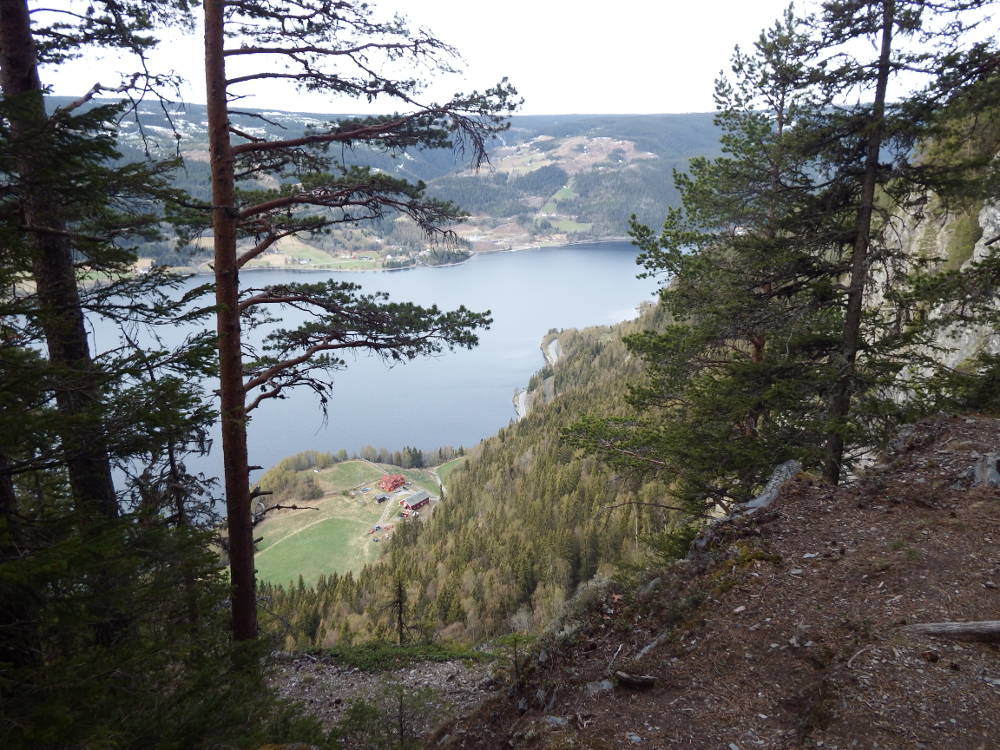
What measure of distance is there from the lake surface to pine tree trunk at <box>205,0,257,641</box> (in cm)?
3228

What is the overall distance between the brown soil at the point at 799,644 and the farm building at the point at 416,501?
50.2m

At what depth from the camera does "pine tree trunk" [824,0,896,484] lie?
6598 mm

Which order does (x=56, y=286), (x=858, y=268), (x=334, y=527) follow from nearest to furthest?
(x=56, y=286), (x=858, y=268), (x=334, y=527)

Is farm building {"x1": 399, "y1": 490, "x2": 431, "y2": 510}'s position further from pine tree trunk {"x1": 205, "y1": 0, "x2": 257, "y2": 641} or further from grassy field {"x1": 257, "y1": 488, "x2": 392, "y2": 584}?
pine tree trunk {"x1": 205, "y1": 0, "x2": 257, "y2": 641}

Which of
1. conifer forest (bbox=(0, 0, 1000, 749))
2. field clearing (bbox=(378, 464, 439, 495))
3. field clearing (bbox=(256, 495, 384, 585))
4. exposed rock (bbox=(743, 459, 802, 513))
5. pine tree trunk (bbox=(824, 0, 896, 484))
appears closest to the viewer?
conifer forest (bbox=(0, 0, 1000, 749))

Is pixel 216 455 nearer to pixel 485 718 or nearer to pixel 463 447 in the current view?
pixel 463 447

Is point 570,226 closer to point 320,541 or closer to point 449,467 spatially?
point 449,467

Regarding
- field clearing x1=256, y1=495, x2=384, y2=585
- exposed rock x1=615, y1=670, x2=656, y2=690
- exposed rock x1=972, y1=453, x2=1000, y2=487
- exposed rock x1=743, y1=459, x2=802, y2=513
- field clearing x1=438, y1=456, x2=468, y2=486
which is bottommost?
field clearing x1=256, y1=495, x2=384, y2=585

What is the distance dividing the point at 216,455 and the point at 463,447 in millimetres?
24975

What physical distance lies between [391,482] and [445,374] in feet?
88.0

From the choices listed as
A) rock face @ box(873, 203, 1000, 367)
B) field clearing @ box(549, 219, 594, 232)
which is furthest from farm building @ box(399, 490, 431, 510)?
field clearing @ box(549, 219, 594, 232)

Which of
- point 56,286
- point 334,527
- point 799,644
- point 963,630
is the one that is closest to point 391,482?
point 334,527

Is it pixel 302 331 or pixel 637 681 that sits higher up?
pixel 302 331

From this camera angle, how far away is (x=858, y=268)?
6.96m
